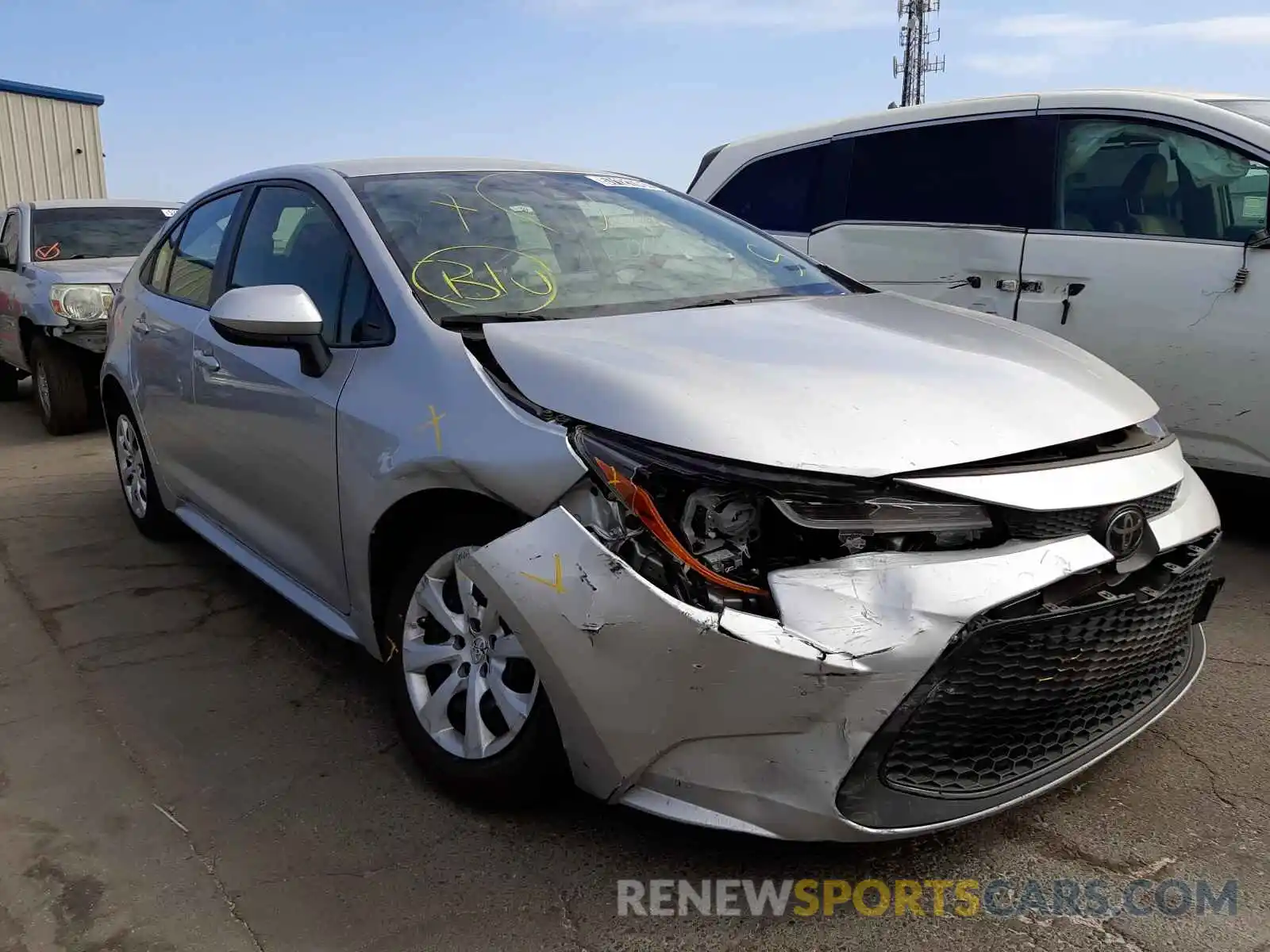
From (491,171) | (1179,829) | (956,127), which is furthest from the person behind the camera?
(956,127)

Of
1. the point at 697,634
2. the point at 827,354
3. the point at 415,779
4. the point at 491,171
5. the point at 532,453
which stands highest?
the point at 491,171

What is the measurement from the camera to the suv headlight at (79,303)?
723cm

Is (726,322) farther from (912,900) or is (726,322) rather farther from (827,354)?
(912,900)

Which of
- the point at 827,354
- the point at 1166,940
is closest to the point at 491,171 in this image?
the point at 827,354

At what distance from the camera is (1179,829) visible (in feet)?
7.78

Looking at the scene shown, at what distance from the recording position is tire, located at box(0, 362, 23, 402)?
9.31m

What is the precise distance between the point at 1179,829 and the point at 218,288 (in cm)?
332

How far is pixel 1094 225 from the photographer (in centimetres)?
446

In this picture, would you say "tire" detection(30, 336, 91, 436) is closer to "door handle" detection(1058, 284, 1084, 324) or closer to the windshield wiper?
the windshield wiper

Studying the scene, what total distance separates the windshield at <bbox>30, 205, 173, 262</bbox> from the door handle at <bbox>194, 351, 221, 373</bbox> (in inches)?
210

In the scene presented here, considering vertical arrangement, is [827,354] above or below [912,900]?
above

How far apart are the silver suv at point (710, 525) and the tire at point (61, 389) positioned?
508cm

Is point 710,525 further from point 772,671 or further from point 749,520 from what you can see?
point 772,671

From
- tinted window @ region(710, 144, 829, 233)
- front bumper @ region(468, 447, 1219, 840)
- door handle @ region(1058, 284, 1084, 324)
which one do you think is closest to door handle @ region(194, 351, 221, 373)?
front bumper @ region(468, 447, 1219, 840)
